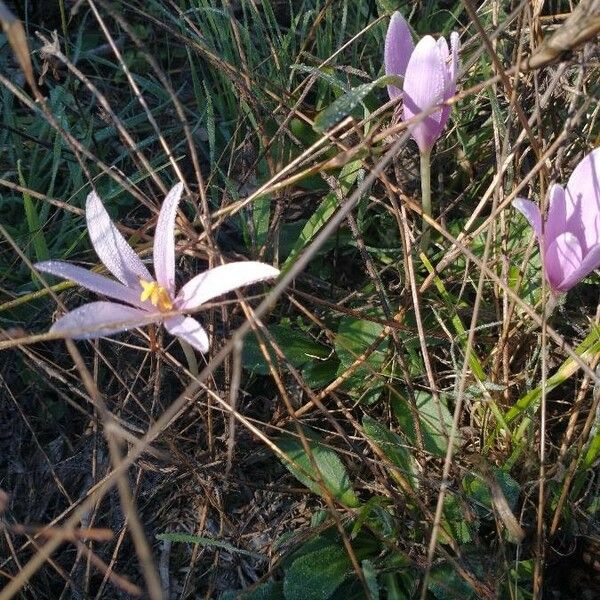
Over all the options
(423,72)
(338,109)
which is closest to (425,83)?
(423,72)

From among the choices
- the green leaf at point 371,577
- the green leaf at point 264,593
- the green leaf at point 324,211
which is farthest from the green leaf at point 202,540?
the green leaf at point 324,211

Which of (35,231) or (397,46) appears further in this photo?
(35,231)

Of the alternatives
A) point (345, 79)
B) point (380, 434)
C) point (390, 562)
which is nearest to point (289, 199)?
point (345, 79)

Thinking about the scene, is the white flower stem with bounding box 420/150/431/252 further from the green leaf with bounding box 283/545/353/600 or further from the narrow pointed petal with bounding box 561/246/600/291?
the green leaf with bounding box 283/545/353/600

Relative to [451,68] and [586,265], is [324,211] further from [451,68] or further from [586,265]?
[586,265]

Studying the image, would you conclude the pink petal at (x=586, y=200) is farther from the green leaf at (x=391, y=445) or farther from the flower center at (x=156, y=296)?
the flower center at (x=156, y=296)

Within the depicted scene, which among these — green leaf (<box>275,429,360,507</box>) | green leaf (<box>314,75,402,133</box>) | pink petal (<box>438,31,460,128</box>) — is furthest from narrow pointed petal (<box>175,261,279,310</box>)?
pink petal (<box>438,31,460,128</box>)

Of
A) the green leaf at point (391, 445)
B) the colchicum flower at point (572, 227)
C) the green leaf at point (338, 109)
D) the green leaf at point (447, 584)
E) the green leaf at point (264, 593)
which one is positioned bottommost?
the green leaf at point (264, 593)
